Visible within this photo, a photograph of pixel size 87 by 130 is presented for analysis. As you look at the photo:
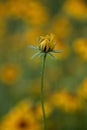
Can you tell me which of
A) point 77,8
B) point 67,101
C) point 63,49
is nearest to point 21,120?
point 67,101

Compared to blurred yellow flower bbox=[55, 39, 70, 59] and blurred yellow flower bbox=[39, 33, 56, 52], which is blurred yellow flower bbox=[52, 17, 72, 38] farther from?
blurred yellow flower bbox=[39, 33, 56, 52]

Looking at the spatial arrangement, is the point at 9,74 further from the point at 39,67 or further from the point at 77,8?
the point at 77,8

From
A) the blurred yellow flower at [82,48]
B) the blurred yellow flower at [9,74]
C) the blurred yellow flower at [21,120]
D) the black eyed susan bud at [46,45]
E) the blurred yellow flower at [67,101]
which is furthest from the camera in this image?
the blurred yellow flower at [9,74]

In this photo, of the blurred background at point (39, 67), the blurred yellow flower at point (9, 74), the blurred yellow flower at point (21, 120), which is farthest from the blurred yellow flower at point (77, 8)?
the blurred yellow flower at point (21, 120)

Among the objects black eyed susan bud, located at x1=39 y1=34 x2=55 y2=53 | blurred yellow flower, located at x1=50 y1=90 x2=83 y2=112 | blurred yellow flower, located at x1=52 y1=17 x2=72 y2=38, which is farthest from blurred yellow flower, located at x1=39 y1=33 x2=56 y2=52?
blurred yellow flower, located at x1=52 y1=17 x2=72 y2=38

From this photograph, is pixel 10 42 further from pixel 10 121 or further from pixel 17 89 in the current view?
pixel 10 121

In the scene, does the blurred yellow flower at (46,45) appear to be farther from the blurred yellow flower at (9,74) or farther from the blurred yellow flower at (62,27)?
the blurred yellow flower at (62,27)
